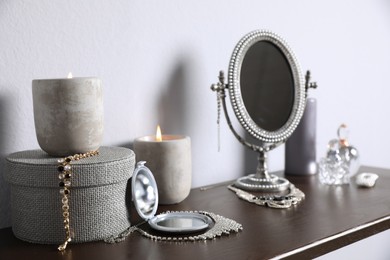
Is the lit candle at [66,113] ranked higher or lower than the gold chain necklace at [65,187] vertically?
higher

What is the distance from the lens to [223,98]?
87 cm

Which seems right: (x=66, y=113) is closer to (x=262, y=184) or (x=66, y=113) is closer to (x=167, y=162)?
(x=167, y=162)

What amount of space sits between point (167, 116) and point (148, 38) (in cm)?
14

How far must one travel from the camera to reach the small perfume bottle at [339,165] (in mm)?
931

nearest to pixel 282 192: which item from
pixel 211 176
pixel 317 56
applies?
pixel 211 176

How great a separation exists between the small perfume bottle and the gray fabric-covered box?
1.48 feet

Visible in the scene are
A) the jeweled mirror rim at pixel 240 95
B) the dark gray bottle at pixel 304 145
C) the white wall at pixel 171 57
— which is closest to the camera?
the white wall at pixel 171 57

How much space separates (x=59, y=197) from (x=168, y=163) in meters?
0.21

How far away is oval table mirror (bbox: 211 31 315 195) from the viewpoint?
0.86m

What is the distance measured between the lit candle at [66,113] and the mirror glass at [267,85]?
33 cm

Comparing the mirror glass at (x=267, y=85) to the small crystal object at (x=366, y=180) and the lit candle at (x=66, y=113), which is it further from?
the lit candle at (x=66, y=113)

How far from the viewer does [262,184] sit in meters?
0.89

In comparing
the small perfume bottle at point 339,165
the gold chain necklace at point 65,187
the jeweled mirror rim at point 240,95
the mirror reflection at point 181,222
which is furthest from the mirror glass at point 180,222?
the small perfume bottle at point 339,165

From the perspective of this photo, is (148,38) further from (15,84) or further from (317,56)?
(317,56)
